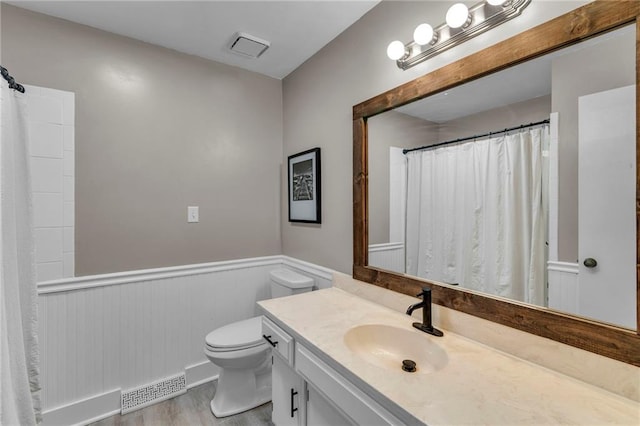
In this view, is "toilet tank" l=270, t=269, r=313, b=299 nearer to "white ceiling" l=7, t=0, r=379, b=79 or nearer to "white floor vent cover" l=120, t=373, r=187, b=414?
"white floor vent cover" l=120, t=373, r=187, b=414

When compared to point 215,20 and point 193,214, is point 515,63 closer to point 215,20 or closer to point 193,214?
point 215,20

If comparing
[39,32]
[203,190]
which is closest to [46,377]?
[203,190]

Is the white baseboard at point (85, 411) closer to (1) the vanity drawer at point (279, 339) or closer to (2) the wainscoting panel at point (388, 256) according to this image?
(1) the vanity drawer at point (279, 339)

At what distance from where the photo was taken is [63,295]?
Answer: 1667 millimetres

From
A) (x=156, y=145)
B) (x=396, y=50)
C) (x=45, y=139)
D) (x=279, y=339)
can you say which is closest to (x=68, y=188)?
(x=45, y=139)

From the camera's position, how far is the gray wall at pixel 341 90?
1.28 metres

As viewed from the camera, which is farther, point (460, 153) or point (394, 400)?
point (460, 153)

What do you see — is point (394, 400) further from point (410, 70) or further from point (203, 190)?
point (203, 190)

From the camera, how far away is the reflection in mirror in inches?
32.3

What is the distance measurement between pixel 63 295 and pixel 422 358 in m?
1.95

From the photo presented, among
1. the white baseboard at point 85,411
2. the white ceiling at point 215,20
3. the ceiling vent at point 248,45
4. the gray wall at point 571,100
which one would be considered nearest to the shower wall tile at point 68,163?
the white ceiling at point 215,20

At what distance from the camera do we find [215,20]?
66.1 inches

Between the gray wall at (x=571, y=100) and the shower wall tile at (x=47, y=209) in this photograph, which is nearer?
the gray wall at (x=571, y=100)

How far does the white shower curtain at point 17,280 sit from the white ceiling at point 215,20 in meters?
0.67
